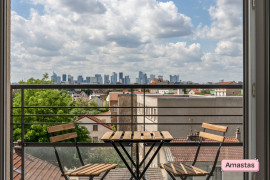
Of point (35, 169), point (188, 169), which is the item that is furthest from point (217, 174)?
point (35, 169)

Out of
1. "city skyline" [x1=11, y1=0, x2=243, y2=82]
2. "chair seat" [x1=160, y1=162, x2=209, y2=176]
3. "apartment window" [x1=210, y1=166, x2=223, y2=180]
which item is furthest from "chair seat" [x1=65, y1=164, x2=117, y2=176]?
"city skyline" [x1=11, y1=0, x2=243, y2=82]

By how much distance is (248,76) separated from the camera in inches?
64.1

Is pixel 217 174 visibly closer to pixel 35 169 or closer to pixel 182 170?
pixel 182 170

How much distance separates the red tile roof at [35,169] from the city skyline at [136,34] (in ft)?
9.44

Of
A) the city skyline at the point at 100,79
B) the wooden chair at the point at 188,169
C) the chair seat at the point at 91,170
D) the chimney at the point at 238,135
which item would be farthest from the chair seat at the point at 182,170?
the city skyline at the point at 100,79

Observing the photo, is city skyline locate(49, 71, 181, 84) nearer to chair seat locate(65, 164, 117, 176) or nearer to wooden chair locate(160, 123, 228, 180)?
wooden chair locate(160, 123, 228, 180)

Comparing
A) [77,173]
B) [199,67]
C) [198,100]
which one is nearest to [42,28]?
[199,67]

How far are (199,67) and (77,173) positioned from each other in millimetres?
4316

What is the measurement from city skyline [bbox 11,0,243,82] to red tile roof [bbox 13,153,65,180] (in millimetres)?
2876

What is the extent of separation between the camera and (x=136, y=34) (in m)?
6.84

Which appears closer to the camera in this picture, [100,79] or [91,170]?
[91,170]

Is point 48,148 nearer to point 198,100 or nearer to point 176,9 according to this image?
point 198,100

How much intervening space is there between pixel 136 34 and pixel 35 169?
4760mm
